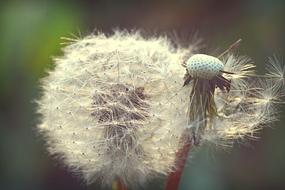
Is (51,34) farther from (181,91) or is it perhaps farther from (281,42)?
(181,91)

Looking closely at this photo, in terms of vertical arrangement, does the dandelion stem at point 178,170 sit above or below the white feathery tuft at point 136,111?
below

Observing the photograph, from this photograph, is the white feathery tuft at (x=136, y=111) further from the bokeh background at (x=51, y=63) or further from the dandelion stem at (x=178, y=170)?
the bokeh background at (x=51, y=63)

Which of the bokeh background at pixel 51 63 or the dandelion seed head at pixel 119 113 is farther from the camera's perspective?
the bokeh background at pixel 51 63

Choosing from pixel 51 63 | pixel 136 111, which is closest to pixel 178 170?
pixel 136 111

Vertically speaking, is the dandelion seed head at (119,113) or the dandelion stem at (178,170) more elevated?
the dandelion seed head at (119,113)

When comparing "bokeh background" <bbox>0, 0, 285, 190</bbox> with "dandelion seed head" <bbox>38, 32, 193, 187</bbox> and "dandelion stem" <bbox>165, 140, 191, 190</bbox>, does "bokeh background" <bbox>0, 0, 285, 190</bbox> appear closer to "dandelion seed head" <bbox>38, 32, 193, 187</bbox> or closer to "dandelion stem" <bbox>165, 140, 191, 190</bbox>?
"dandelion seed head" <bbox>38, 32, 193, 187</bbox>

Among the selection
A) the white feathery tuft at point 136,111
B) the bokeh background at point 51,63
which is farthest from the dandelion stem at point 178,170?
the bokeh background at point 51,63
